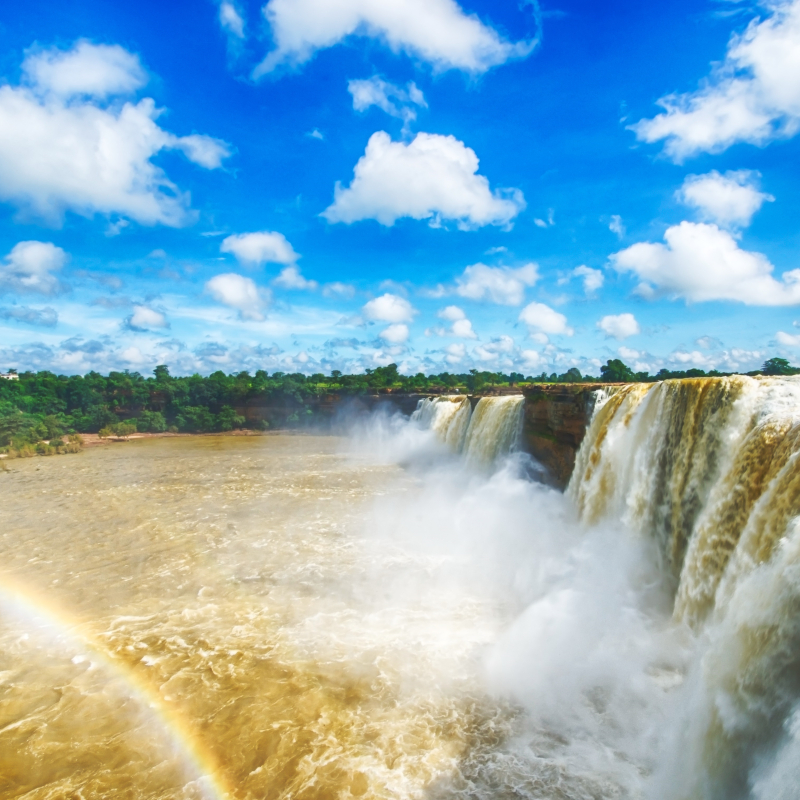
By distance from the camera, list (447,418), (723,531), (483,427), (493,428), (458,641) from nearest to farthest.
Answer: (723,531)
(458,641)
(493,428)
(483,427)
(447,418)

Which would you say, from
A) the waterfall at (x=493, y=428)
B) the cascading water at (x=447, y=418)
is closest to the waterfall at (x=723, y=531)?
the waterfall at (x=493, y=428)

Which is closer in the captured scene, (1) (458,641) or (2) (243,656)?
(2) (243,656)

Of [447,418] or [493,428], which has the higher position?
[493,428]

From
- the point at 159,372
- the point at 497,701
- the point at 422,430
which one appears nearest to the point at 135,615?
the point at 497,701

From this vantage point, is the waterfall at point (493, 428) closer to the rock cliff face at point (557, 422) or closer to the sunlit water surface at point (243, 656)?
the rock cliff face at point (557, 422)

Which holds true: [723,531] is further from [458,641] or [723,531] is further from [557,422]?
[557,422]

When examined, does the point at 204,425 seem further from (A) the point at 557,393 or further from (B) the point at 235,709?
(B) the point at 235,709

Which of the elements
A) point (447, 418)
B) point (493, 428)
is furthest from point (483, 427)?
point (447, 418)
